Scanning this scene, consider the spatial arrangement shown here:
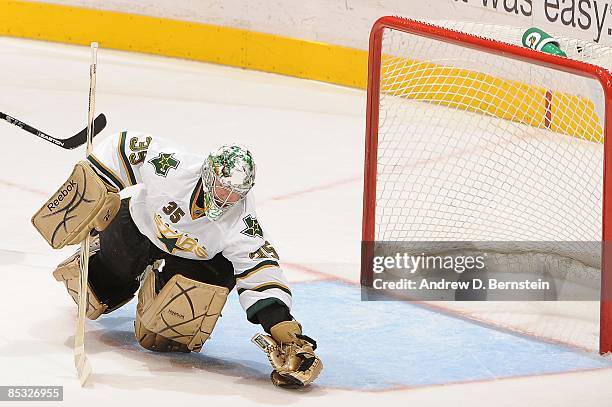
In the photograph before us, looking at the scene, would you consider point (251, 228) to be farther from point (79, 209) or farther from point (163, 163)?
point (79, 209)

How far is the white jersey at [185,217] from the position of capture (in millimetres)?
3461

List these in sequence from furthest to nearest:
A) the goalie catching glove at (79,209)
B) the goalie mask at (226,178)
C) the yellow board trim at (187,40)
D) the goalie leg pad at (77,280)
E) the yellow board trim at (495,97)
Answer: the yellow board trim at (187,40), the yellow board trim at (495,97), the goalie leg pad at (77,280), the goalie catching glove at (79,209), the goalie mask at (226,178)

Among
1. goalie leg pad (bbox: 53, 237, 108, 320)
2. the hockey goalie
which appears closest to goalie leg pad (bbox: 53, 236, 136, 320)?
goalie leg pad (bbox: 53, 237, 108, 320)

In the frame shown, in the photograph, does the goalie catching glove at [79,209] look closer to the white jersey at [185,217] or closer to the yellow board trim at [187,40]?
the white jersey at [185,217]

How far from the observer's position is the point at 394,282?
15.1 ft

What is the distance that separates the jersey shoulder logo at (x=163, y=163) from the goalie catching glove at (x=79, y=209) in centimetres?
13

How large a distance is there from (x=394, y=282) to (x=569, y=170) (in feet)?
2.98

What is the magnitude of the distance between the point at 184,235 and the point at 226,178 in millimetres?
260

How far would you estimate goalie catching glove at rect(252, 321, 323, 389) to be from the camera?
3.35m

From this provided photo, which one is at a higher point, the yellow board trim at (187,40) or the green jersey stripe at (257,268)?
A: the yellow board trim at (187,40)

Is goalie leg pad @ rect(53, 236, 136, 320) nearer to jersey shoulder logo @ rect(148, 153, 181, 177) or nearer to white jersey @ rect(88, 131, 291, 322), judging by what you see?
white jersey @ rect(88, 131, 291, 322)

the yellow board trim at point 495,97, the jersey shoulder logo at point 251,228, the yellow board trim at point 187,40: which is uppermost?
the yellow board trim at point 187,40

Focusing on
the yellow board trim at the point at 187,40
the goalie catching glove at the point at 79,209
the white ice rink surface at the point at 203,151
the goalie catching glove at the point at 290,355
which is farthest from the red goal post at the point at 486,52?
the yellow board trim at the point at 187,40

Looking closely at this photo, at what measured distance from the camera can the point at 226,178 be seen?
332 cm
